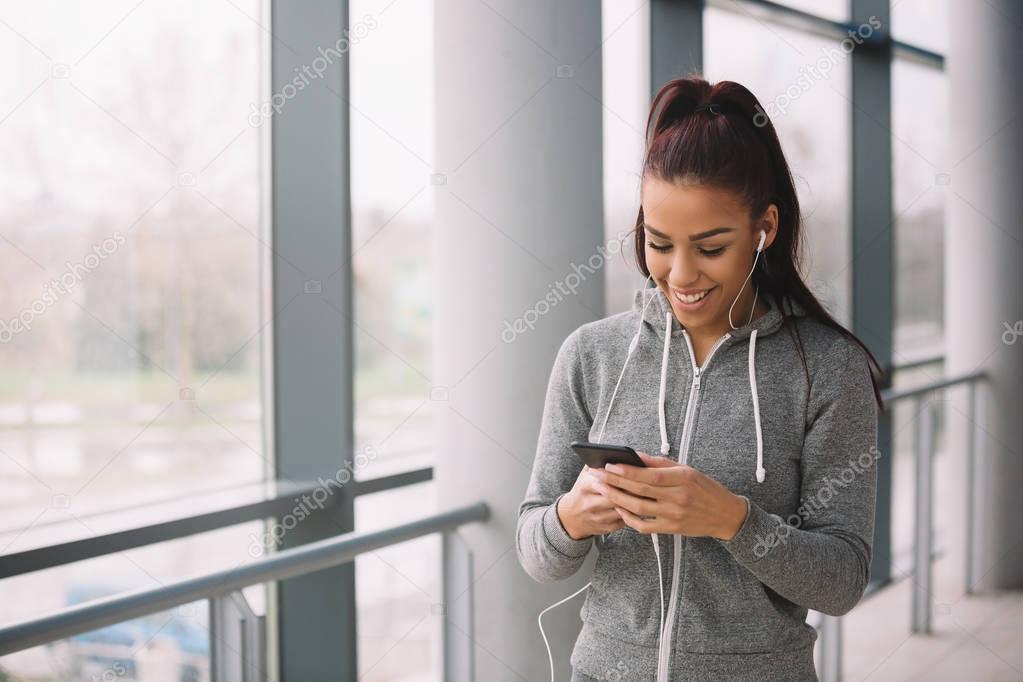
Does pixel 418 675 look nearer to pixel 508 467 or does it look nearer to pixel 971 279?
pixel 508 467

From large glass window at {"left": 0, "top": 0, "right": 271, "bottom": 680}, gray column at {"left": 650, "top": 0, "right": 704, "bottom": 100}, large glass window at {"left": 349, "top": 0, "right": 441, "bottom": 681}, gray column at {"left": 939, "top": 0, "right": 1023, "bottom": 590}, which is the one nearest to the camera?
large glass window at {"left": 0, "top": 0, "right": 271, "bottom": 680}

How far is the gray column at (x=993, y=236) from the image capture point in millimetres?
4305

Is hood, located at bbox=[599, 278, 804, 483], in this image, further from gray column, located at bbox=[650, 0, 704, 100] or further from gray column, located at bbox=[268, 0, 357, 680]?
gray column, located at bbox=[650, 0, 704, 100]

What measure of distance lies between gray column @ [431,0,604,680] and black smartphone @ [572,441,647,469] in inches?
35.4

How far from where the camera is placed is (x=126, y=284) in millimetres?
2217

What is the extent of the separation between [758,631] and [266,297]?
1644 mm

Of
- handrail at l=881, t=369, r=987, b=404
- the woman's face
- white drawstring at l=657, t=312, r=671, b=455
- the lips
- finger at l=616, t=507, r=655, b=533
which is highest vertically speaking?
the woman's face

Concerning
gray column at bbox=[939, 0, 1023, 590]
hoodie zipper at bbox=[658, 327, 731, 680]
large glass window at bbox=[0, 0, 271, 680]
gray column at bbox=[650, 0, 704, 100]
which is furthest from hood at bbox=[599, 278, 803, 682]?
gray column at bbox=[939, 0, 1023, 590]

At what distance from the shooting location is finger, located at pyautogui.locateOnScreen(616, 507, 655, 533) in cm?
119

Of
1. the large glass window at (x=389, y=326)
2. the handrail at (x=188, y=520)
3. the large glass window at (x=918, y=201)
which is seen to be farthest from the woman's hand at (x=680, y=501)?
the large glass window at (x=918, y=201)

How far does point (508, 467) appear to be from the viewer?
6.91 feet

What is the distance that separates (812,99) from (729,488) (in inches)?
135

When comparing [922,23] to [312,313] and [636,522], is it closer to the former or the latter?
[312,313]

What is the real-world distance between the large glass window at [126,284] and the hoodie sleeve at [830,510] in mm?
1098
